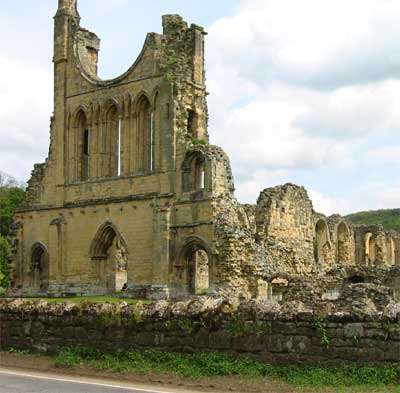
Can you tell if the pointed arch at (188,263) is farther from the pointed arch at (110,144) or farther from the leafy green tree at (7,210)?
the leafy green tree at (7,210)

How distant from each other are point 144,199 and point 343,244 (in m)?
17.2

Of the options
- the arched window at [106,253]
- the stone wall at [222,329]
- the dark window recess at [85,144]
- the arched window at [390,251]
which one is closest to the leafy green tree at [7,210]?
the dark window recess at [85,144]

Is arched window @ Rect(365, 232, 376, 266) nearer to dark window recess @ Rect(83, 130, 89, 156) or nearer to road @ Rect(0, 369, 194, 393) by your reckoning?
dark window recess @ Rect(83, 130, 89, 156)

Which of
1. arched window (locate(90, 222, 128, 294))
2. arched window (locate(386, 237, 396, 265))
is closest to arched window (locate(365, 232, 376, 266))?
arched window (locate(386, 237, 396, 265))

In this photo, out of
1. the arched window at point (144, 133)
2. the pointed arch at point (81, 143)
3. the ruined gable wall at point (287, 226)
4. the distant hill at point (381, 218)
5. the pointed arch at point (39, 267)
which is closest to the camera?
the ruined gable wall at point (287, 226)

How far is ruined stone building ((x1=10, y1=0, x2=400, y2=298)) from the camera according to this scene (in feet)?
98.4

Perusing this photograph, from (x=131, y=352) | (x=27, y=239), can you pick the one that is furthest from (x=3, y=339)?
(x=27, y=239)

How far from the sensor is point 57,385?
10477mm

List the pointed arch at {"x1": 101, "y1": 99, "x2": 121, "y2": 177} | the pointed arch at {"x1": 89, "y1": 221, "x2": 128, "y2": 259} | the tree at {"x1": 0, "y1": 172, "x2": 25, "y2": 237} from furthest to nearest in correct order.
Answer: the tree at {"x1": 0, "y1": 172, "x2": 25, "y2": 237}, the pointed arch at {"x1": 101, "y1": 99, "x2": 121, "y2": 177}, the pointed arch at {"x1": 89, "y1": 221, "x2": 128, "y2": 259}

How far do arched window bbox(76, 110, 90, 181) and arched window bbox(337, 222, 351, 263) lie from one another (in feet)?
54.1

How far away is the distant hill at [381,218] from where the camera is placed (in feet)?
263

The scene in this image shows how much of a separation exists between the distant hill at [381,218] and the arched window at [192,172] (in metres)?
49.5

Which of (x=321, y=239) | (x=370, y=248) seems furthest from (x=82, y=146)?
(x=370, y=248)

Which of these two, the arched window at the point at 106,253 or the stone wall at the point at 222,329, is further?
the arched window at the point at 106,253
